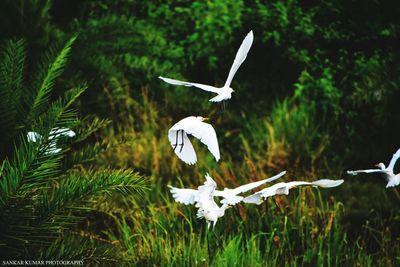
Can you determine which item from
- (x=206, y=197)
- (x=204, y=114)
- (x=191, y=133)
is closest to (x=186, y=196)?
(x=206, y=197)

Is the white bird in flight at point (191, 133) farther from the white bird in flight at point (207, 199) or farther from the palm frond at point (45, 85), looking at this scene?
the palm frond at point (45, 85)

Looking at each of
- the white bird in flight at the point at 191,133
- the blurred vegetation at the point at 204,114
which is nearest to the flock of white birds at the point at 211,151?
the white bird in flight at the point at 191,133

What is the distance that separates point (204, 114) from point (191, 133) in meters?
3.36

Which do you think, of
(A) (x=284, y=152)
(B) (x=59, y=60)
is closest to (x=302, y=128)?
(A) (x=284, y=152)

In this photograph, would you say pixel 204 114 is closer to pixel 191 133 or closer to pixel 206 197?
pixel 206 197

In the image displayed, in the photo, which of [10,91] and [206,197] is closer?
[206,197]

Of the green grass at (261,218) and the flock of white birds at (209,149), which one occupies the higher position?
the flock of white birds at (209,149)

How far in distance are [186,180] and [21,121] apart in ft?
5.06

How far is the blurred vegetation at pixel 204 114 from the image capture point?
2.87m

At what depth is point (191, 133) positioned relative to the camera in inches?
85.9

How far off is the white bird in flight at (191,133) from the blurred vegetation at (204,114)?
0.36m

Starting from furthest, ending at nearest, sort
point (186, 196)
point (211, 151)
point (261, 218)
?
point (261, 218) < point (186, 196) < point (211, 151)

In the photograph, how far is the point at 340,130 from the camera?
5.16 metres

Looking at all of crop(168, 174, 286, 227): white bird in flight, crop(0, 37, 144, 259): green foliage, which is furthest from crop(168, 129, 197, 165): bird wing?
crop(0, 37, 144, 259): green foliage
